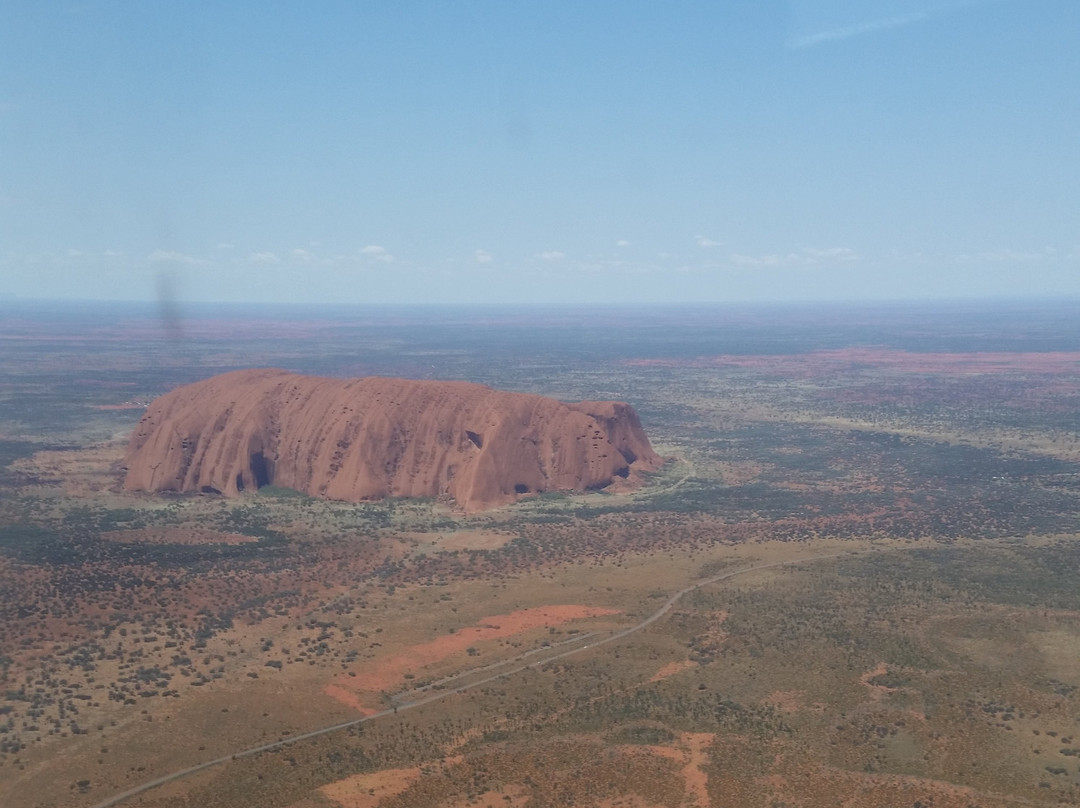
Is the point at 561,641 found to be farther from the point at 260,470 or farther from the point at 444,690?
the point at 260,470

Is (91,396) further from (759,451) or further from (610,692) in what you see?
(610,692)

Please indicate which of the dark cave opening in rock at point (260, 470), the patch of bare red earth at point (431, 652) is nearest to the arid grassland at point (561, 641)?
the patch of bare red earth at point (431, 652)

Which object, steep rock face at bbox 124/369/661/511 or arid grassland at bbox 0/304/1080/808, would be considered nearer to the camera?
arid grassland at bbox 0/304/1080/808

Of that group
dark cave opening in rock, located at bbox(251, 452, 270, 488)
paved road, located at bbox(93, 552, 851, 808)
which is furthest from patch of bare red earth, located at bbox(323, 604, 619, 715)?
dark cave opening in rock, located at bbox(251, 452, 270, 488)

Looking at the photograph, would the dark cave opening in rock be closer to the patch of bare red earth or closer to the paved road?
the patch of bare red earth

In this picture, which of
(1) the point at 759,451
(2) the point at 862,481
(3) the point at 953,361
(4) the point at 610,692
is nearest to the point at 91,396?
(1) the point at 759,451

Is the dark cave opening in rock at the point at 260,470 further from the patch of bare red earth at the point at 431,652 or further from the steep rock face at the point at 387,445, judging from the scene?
the patch of bare red earth at the point at 431,652

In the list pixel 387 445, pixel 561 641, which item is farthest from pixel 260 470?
pixel 561 641

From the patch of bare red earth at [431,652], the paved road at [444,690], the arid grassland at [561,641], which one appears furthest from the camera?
the patch of bare red earth at [431,652]
